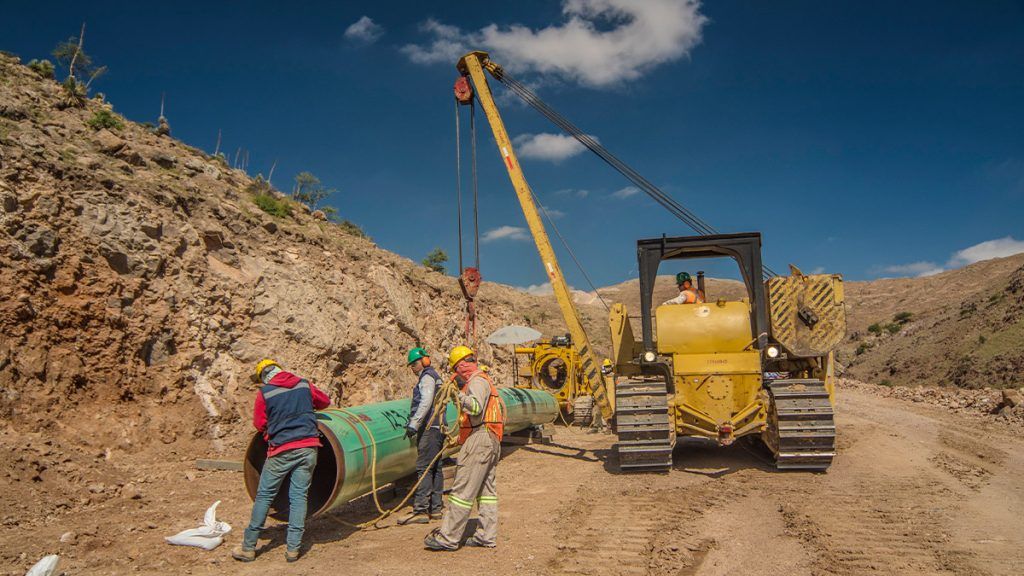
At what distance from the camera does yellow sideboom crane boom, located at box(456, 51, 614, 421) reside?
12344mm

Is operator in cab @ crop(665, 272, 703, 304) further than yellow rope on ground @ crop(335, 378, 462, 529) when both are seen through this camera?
Yes

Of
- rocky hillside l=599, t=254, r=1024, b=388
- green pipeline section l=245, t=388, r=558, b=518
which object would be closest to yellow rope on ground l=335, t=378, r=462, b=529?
green pipeline section l=245, t=388, r=558, b=518

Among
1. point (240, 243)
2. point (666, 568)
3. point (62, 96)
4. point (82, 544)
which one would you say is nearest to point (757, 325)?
point (666, 568)

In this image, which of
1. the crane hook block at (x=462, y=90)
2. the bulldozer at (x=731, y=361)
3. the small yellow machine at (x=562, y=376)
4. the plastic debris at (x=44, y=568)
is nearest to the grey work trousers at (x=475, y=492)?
the plastic debris at (x=44, y=568)

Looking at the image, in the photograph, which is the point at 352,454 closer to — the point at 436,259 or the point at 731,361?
the point at 731,361

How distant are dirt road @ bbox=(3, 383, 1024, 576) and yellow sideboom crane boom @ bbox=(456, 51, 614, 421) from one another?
2.60 metres

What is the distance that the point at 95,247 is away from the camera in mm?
9695

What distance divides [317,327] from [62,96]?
8.61m

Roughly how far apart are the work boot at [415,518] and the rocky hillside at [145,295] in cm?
422

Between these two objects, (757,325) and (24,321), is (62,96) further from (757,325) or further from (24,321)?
(757,325)

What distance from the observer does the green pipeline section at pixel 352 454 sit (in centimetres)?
648

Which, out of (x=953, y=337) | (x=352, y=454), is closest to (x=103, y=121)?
(x=352, y=454)

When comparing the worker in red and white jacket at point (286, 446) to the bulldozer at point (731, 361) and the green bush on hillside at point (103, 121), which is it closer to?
the bulldozer at point (731, 361)

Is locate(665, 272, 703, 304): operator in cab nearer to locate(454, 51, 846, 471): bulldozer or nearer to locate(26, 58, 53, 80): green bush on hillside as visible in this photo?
locate(454, 51, 846, 471): bulldozer
